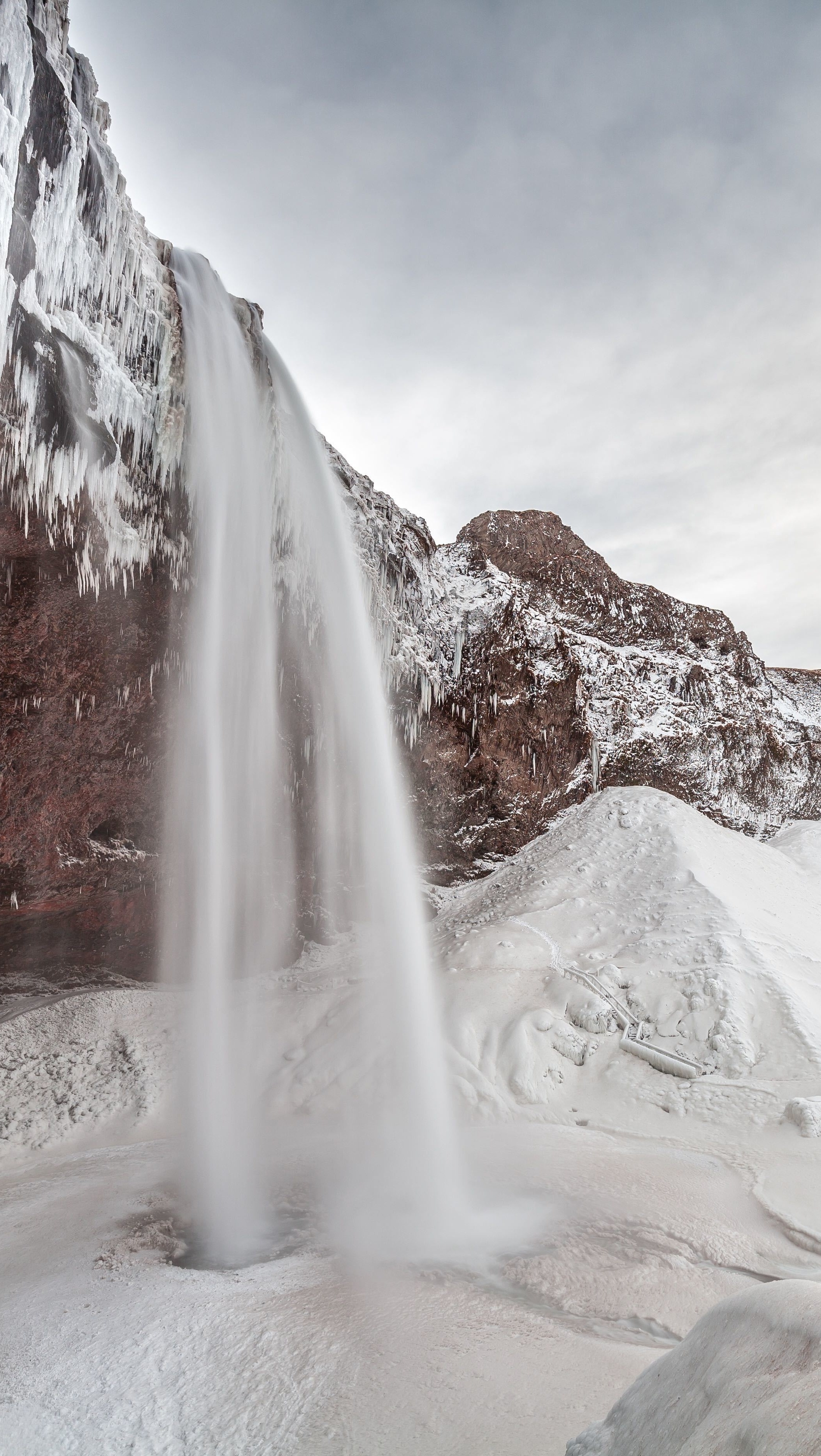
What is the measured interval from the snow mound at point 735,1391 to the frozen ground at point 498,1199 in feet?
0.05

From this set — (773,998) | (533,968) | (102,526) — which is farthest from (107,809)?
(773,998)

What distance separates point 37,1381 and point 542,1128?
6668 mm

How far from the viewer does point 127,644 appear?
11172 millimetres

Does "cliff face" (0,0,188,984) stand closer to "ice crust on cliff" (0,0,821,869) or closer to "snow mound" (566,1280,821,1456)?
"ice crust on cliff" (0,0,821,869)

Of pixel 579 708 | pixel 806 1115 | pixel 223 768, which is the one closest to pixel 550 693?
pixel 579 708

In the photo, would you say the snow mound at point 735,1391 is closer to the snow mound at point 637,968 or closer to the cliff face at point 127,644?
the snow mound at point 637,968

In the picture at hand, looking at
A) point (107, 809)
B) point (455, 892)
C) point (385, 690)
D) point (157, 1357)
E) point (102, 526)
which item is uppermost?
point (102, 526)

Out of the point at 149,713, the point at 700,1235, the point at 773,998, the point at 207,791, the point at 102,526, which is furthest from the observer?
the point at 207,791

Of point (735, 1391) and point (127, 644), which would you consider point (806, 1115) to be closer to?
point (735, 1391)

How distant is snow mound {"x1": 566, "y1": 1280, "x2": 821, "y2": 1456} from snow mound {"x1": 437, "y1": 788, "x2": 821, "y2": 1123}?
7.64m

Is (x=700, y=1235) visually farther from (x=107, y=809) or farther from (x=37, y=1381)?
(x=107, y=809)

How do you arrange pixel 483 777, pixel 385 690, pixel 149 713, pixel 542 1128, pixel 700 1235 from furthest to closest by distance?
pixel 483 777, pixel 385 690, pixel 149 713, pixel 542 1128, pixel 700 1235

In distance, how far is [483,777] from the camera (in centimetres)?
1750

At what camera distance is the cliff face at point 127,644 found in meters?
7.94
